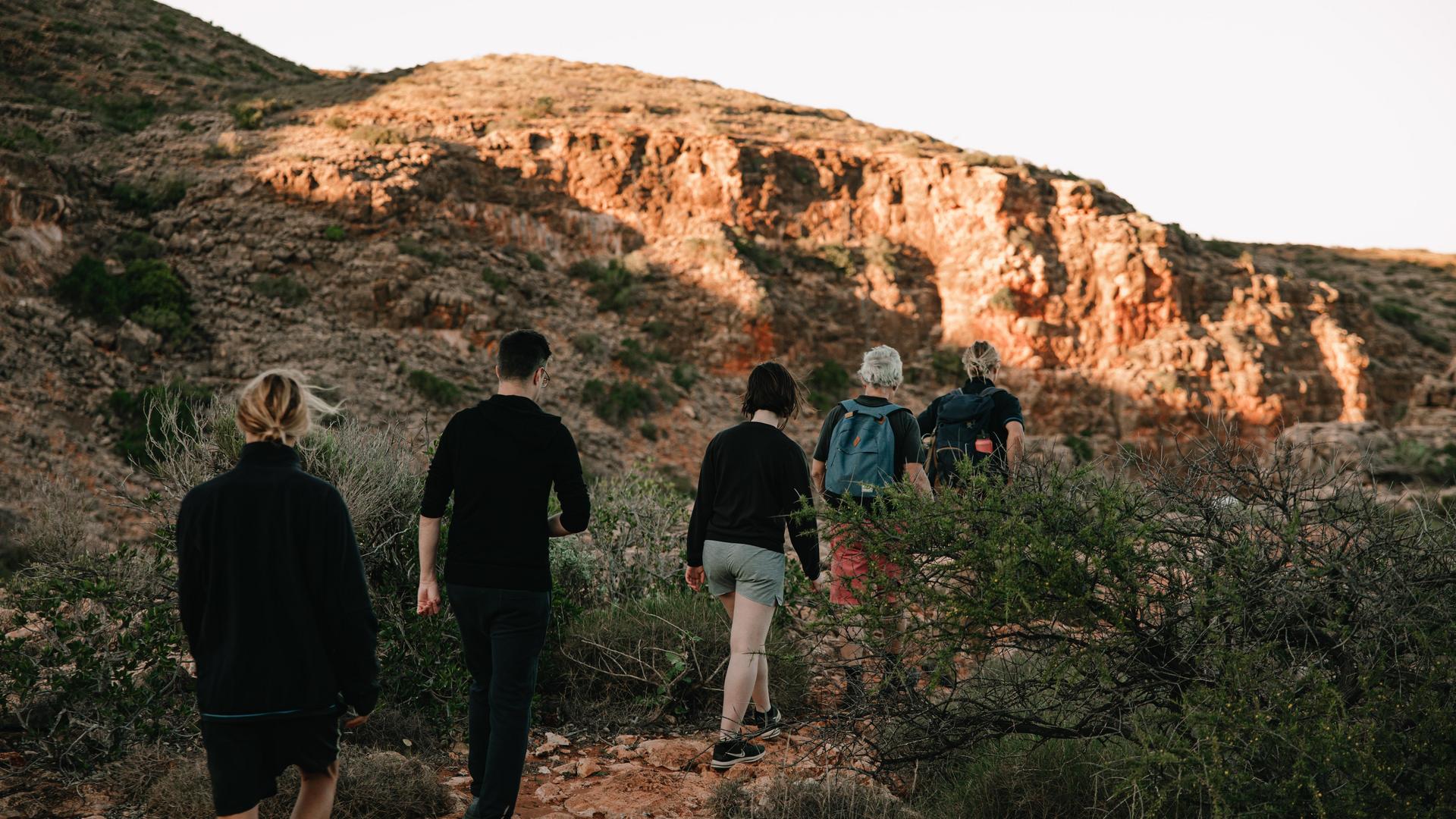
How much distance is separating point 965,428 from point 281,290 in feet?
58.1

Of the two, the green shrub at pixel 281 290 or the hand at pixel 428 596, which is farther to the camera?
the green shrub at pixel 281 290

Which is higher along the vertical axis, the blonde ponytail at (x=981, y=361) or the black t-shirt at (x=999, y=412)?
the blonde ponytail at (x=981, y=361)

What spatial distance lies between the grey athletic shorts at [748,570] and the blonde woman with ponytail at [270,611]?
6.06 ft

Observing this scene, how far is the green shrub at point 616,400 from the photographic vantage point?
1997cm

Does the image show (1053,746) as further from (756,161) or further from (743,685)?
(756,161)

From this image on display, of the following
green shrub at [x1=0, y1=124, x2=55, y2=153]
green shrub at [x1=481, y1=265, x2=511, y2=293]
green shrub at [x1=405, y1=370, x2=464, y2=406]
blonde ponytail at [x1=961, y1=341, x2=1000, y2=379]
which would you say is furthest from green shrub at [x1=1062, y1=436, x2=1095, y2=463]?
green shrub at [x1=0, y1=124, x2=55, y2=153]

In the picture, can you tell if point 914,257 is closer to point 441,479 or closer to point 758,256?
point 758,256

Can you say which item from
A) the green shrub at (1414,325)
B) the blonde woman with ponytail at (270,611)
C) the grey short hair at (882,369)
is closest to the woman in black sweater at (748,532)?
the grey short hair at (882,369)

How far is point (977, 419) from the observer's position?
553cm

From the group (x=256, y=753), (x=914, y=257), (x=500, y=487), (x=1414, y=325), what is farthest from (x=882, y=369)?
(x=1414, y=325)

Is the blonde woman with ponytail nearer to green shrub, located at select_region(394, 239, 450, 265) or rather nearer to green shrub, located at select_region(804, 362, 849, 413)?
green shrub, located at select_region(394, 239, 450, 265)

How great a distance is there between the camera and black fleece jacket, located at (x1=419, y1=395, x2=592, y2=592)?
340cm

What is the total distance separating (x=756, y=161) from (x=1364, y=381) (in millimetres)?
16146

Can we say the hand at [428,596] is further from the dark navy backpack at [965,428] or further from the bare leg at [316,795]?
the dark navy backpack at [965,428]
